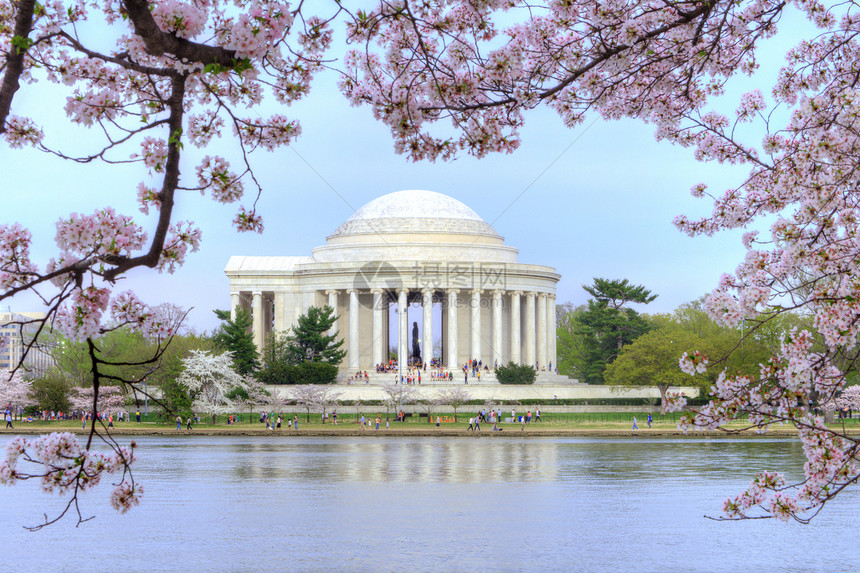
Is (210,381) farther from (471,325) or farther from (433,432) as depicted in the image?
(471,325)

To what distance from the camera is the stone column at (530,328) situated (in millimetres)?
97562

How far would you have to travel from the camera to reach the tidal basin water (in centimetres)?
2386

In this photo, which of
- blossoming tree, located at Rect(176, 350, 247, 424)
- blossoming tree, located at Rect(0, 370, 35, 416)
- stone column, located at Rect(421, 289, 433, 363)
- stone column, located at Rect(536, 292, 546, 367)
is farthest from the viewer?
stone column, located at Rect(536, 292, 546, 367)

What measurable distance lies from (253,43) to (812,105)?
6.70 m

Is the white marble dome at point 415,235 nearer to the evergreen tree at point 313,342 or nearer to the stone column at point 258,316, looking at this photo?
the stone column at point 258,316

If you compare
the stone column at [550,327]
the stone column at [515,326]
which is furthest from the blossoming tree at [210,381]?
the stone column at [550,327]

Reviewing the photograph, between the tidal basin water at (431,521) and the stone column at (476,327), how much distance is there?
1845 inches

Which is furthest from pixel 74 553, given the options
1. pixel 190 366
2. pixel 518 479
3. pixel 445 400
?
pixel 445 400

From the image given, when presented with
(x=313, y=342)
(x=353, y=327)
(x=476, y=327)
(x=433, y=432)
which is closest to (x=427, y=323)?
(x=476, y=327)

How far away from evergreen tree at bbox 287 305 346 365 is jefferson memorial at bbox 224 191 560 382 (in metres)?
7.01

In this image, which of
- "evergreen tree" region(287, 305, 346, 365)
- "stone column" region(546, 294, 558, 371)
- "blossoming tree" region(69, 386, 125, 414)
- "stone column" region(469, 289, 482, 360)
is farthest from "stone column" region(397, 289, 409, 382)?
"blossoming tree" region(69, 386, 125, 414)

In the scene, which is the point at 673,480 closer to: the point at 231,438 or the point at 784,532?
the point at 784,532

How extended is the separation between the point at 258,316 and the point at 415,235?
682 inches

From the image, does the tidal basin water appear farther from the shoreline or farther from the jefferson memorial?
the jefferson memorial
